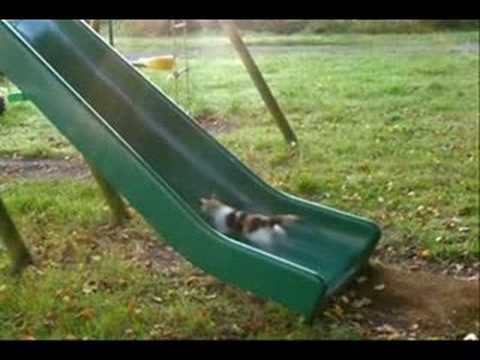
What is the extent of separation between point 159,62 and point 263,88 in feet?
1.03

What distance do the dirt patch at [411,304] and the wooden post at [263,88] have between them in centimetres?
50

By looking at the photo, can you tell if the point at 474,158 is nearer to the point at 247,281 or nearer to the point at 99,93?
the point at 247,281

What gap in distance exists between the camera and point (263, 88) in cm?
203

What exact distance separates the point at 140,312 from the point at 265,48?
31.0 inches

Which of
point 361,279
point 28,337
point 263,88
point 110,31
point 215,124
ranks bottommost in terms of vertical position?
point 28,337

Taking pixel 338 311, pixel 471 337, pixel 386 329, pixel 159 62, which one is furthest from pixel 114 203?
pixel 471 337

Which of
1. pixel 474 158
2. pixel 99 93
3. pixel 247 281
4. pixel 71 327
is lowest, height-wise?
pixel 71 327

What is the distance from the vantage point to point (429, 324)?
170 cm

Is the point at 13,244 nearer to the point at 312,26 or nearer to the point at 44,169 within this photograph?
the point at 44,169

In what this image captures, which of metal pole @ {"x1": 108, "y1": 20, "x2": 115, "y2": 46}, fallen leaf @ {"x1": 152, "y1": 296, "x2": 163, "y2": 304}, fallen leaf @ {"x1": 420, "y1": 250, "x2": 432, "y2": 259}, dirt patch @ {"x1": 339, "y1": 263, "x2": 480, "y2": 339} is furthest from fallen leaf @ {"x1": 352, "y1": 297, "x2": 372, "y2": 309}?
metal pole @ {"x1": 108, "y1": 20, "x2": 115, "y2": 46}

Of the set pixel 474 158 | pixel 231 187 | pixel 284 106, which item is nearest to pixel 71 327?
pixel 231 187

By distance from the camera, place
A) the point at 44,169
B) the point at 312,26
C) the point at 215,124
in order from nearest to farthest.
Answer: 1. the point at 312,26
2. the point at 44,169
3. the point at 215,124

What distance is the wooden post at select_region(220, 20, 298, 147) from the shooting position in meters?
1.88

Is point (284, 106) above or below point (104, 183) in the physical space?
above
